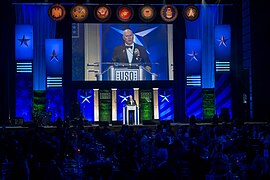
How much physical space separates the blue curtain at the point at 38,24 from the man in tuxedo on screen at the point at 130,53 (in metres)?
3.30

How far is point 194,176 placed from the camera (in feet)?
32.3

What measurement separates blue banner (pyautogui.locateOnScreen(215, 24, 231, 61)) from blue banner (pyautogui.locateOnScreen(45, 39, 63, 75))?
7.60 m

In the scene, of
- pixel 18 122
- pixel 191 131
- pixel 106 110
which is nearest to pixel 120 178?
pixel 191 131

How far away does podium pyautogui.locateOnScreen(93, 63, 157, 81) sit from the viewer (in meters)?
27.1

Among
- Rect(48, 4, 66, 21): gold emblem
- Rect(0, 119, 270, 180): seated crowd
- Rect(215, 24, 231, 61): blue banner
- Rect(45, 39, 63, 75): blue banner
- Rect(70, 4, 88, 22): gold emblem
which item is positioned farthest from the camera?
Rect(215, 24, 231, 61): blue banner

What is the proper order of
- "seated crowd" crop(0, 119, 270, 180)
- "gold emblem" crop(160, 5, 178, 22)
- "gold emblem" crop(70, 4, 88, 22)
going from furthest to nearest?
1. "gold emblem" crop(160, 5, 178, 22)
2. "gold emblem" crop(70, 4, 88, 22)
3. "seated crowd" crop(0, 119, 270, 180)

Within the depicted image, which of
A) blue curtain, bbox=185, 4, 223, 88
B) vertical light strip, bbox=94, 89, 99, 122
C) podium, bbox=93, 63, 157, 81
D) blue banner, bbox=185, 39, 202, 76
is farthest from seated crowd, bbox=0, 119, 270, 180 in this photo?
blue curtain, bbox=185, 4, 223, 88

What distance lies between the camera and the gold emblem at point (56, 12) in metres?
25.3

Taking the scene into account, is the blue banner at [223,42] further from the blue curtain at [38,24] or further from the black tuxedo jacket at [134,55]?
the blue curtain at [38,24]

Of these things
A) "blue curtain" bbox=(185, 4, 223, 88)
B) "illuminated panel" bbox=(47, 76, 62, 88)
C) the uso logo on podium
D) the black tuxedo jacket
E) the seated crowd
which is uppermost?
"blue curtain" bbox=(185, 4, 223, 88)

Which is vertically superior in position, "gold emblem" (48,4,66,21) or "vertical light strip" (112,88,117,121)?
"gold emblem" (48,4,66,21)

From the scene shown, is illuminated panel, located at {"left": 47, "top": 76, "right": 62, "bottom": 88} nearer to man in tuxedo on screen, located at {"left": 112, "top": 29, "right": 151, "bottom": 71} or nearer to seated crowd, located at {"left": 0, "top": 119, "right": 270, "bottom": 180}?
man in tuxedo on screen, located at {"left": 112, "top": 29, "right": 151, "bottom": 71}

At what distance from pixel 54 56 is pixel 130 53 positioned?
12.1 ft

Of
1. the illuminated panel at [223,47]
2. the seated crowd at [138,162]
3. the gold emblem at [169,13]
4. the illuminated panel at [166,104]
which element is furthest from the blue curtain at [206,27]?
the seated crowd at [138,162]
